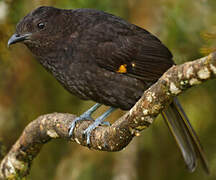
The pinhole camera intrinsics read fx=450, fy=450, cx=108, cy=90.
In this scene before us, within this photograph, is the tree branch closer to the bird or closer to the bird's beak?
the bird

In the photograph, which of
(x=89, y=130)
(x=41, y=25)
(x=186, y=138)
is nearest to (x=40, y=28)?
(x=41, y=25)

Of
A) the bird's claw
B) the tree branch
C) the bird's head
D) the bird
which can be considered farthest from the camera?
the bird's head

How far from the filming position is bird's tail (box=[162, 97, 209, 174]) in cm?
398

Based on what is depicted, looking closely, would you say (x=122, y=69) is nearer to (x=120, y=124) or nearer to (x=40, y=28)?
(x=40, y=28)

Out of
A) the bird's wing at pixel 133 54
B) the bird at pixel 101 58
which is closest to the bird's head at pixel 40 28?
the bird at pixel 101 58

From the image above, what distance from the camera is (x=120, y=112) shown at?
478cm

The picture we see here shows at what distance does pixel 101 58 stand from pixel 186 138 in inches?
41.6

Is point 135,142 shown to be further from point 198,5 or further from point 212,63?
point 212,63

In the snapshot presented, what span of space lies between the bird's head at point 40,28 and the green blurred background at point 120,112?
1.68 feet

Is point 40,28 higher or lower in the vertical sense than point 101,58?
higher

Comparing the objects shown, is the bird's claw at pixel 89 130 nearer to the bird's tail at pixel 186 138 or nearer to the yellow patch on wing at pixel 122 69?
the yellow patch on wing at pixel 122 69

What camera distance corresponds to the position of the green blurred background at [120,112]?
4.49 meters

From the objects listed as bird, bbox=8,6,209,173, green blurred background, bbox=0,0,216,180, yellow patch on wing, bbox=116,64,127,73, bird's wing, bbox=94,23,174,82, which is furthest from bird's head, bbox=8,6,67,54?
yellow patch on wing, bbox=116,64,127,73

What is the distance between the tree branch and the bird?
7.7 inches
